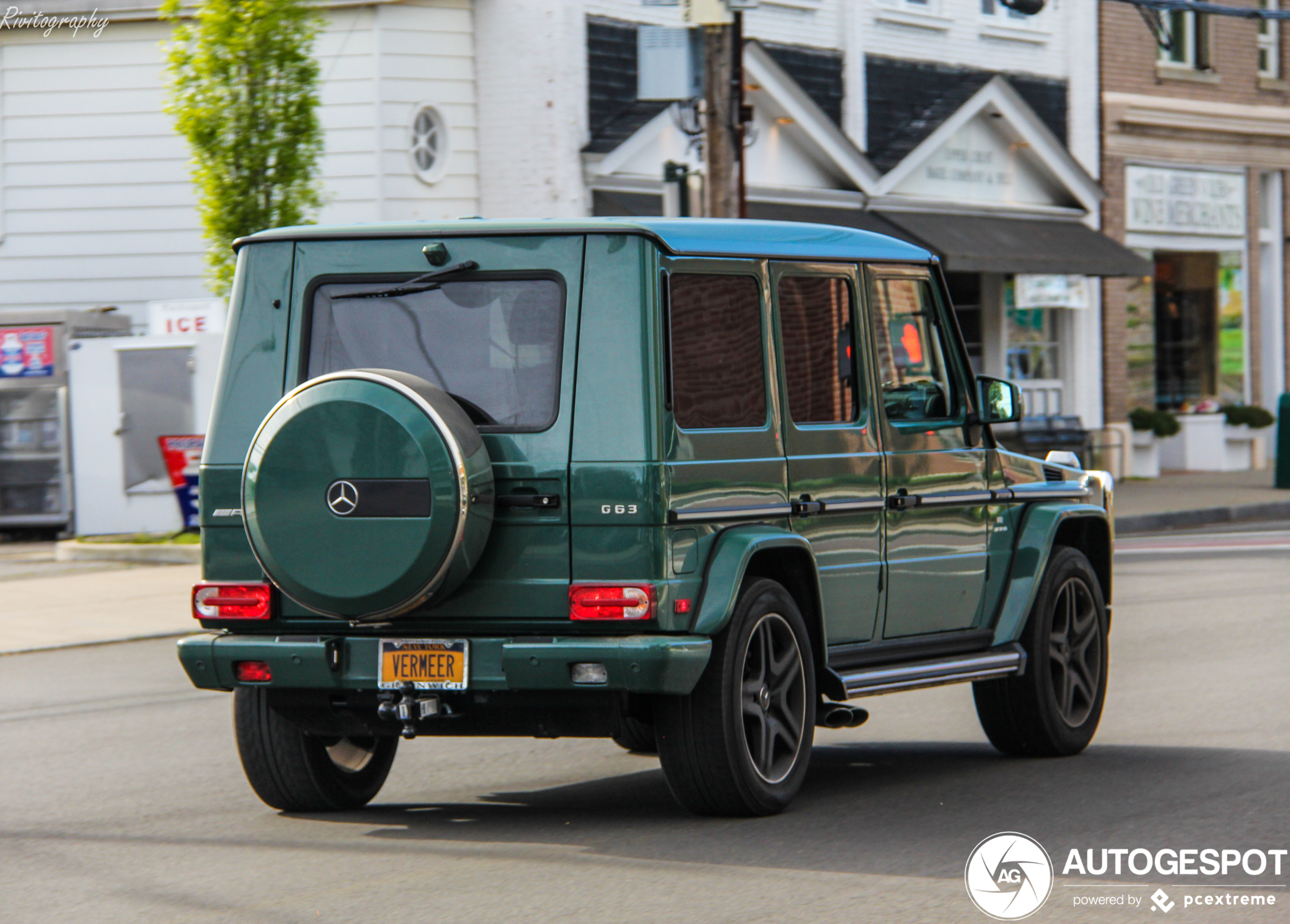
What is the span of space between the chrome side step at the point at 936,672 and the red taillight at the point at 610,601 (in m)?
1.08

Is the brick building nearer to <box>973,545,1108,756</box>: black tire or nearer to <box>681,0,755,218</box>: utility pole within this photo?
<box>681,0,755,218</box>: utility pole

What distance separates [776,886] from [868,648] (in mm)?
1846

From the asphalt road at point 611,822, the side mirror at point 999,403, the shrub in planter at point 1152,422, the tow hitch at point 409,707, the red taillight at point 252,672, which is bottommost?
the asphalt road at point 611,822

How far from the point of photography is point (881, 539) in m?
7.14

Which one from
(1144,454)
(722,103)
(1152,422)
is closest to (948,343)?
(722,103)

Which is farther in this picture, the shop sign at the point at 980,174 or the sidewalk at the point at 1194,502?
the shop sign at the point at 980,174

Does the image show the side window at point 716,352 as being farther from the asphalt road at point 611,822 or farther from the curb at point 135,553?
the curb at point 135,553

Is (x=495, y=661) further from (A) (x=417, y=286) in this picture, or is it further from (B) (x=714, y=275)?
(B) (x=714, y=275)

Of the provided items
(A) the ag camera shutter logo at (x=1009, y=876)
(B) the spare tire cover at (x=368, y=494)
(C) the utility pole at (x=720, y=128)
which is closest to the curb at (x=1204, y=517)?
(C) the utility pole at (x=720, y=128)

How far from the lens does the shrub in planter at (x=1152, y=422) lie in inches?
1081

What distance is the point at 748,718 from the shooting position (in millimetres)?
6383

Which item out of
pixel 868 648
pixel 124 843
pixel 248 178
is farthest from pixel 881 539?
pixel 248 178

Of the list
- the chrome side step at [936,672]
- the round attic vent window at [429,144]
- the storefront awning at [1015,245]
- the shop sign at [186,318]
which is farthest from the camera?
the storefront awning at [1015,245]

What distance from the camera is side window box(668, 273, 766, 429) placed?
20.7 feet
